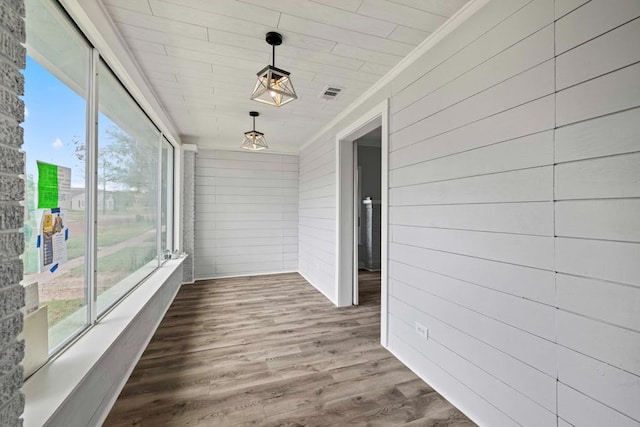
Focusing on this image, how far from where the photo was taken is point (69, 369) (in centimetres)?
137

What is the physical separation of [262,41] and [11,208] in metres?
1.77

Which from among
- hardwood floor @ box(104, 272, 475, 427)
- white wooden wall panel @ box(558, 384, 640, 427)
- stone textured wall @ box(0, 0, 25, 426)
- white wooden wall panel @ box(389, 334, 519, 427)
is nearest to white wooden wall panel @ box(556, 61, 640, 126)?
white wooden wall panel @ box(558, 384, 640, 427)

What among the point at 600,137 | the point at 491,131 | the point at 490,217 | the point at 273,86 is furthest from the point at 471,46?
the point at 273,86

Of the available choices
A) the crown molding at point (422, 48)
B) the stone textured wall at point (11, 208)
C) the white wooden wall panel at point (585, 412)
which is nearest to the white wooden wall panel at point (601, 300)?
the white wooden wall panel at point (585, 412)

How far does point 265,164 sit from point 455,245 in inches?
165

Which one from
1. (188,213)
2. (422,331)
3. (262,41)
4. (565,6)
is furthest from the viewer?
(188,213)

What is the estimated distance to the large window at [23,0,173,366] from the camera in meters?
1.28

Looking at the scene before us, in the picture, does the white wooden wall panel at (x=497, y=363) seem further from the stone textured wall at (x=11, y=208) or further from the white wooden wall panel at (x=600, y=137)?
the stone textured wall at (x=11, y=208)

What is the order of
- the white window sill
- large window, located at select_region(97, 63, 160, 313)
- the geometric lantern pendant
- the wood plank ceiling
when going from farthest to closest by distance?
large window, located at select_region(97, 63, 160, 313)
the geometric lantern pendant
the wood plank ceiling
the white window sill

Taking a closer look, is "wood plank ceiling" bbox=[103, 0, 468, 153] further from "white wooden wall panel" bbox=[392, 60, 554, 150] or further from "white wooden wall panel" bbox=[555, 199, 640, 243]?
"white wooden wall panel" bbox=[555, 199, 640, 243]

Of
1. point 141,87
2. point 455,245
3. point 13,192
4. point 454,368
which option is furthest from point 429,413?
point 141,87

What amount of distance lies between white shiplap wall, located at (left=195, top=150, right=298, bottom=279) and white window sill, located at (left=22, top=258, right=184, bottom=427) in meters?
2.85

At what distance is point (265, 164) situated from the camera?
5.30 meters

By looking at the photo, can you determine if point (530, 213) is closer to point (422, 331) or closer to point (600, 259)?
point (600, 259)
